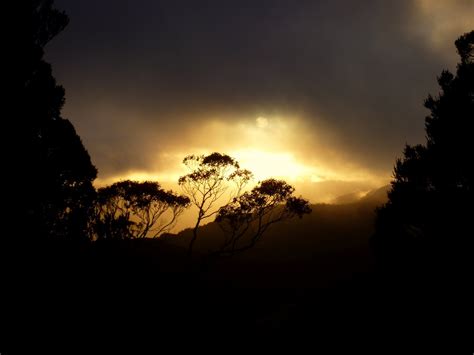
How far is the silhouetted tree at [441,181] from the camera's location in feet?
59.8

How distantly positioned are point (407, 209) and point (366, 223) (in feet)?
191

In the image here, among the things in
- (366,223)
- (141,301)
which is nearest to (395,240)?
(141,301)

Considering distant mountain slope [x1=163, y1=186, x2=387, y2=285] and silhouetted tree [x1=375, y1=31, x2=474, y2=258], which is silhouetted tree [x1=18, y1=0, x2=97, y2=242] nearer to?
silhouetted tree [x1=375, y1=31, x2=474, y2=258]

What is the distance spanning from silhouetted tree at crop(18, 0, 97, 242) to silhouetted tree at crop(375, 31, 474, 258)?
64.5 feet

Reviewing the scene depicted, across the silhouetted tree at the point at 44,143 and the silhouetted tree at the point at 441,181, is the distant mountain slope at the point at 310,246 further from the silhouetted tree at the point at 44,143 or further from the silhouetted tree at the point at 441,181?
the silhouetted tree at the point at 44,143

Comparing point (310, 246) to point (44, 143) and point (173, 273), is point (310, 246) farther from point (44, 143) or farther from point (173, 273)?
point (44, 143)

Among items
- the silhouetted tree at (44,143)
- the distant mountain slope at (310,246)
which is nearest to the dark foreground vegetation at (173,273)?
the silhouetted tree at (44,143)

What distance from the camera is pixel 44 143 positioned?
51.1ft

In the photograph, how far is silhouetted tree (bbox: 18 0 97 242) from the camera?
1357cm

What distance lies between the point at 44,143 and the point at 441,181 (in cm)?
2837

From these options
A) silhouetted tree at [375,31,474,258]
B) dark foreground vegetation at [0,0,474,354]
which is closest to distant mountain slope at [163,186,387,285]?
silhouetted tree at [375,31,474,258]

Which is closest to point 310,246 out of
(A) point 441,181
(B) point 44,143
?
(A) point 441,181

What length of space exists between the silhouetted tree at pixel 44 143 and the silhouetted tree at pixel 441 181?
1965 cm

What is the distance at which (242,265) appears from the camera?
42188mm
